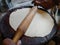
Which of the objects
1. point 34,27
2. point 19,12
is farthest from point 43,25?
point 19,12

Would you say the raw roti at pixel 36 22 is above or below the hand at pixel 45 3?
below

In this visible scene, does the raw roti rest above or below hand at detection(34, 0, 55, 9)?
below

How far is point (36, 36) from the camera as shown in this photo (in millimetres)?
725

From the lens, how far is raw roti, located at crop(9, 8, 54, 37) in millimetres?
734

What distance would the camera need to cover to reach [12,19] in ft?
2.58

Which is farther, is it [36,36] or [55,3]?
[55,3]

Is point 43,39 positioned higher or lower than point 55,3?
lower

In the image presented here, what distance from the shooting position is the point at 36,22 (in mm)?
769

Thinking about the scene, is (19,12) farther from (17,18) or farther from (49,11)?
(49,11)

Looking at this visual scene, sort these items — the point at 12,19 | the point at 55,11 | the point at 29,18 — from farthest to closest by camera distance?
the point at 55,11, the point at 12,19, the point at 29,18

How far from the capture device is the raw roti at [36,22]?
734 mm

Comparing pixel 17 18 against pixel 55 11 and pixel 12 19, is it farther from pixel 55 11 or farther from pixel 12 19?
pixel 55 11

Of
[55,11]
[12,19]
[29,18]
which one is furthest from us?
[55,11]

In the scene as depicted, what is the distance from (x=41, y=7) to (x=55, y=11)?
0.54ft
